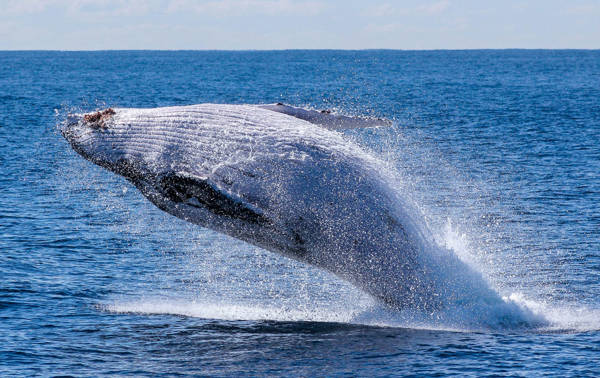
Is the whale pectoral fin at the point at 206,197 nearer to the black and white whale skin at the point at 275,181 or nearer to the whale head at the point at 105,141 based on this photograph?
the black and white whale skin at the point at 275,181

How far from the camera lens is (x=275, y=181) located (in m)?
13.8

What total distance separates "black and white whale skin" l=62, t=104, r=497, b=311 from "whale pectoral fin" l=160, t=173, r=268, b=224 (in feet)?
0.06

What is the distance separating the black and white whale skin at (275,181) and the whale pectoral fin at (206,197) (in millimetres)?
19

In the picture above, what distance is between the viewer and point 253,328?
16.2m

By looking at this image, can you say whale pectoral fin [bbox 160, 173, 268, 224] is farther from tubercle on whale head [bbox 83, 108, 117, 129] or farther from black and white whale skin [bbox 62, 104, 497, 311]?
tubercle on whale head [bbox 83, 108, 117, 129]

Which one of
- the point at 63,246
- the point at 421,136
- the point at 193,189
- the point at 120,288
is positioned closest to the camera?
the point at 193,189

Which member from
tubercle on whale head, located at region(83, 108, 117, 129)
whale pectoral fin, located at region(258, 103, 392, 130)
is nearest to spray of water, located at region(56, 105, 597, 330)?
whale pectoral fin, located at region(258, 103, 392, 130)

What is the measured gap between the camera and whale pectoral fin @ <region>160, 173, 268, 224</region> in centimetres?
1377

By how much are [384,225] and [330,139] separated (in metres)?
1.72

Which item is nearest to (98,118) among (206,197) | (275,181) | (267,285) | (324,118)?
(206,197)

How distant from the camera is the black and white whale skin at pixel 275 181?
45.4 feet

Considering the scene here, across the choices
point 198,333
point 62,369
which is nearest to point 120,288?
point 198,333

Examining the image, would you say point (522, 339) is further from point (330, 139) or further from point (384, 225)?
point (330, 139)

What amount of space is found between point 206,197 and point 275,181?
1.18m
